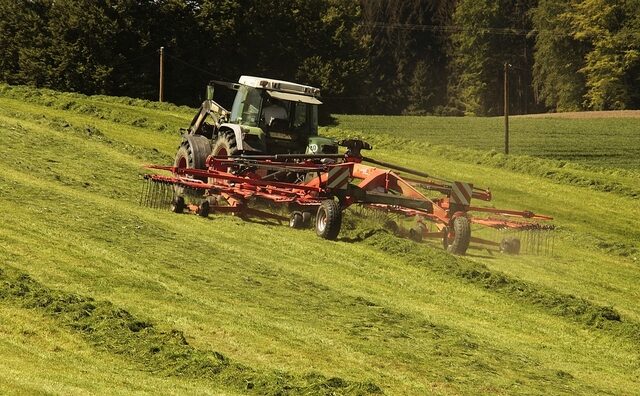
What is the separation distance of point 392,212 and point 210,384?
9.41 metres

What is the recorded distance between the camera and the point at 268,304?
489 inches

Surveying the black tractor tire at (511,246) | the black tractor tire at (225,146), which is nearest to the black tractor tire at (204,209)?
the black tractor tire at (225,146)

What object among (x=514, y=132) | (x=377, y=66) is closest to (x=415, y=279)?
(x=514, y=132)

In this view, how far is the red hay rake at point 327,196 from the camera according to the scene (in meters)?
17.4

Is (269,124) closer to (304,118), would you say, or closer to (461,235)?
(304,118)

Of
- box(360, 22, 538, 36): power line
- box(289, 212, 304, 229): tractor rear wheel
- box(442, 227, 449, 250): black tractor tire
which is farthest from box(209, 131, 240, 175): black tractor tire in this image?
box(360, 22, 538, 36): power line

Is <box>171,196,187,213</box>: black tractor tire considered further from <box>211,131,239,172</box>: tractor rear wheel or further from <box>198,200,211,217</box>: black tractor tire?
<box>211,131,239,172</box>: tractor rear wheel

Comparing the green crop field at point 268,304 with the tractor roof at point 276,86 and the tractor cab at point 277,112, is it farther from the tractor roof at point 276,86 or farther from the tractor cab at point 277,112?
the tractor roof at point 276,86

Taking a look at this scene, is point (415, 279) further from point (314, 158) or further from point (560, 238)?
point (560, 238)

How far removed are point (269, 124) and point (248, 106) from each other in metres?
0.50

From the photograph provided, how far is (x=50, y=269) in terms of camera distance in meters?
12.5

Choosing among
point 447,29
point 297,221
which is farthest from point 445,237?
point 447,29

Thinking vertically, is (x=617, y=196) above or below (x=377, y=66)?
below

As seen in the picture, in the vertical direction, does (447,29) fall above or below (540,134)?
above
